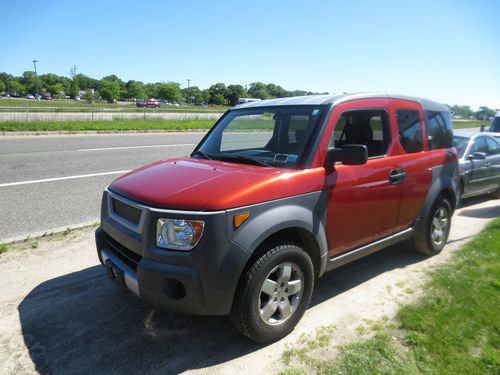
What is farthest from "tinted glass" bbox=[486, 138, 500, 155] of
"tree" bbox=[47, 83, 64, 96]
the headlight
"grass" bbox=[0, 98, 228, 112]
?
"tree" bbox=[47, 83, 64, 96]

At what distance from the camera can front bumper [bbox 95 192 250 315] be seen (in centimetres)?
242

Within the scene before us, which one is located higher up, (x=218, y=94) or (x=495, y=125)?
(x=218, y=94)

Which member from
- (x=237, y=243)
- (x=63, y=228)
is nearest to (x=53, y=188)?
(x=63, y=228)

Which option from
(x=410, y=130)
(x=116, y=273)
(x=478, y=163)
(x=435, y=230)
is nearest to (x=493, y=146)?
(x=478, y=163)

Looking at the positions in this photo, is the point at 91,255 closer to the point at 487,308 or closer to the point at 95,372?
the point at 95,372

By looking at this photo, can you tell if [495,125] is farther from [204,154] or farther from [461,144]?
[204,154]

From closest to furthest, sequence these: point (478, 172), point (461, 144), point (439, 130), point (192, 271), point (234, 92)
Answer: point (192, 271) < point (439, 130) < point (478, 172) < point (461, 144) < point (234, 92)

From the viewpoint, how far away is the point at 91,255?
4.35m

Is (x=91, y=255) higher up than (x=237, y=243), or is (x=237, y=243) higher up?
(x=237, y=243)

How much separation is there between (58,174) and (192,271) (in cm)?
697

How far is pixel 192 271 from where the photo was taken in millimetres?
2416

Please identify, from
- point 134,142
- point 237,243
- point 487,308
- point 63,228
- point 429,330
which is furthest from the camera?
point 134,142

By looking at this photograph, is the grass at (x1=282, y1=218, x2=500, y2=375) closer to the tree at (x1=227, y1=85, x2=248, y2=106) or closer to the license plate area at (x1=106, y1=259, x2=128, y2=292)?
the license plate area at (x1=106, y1=259, x2=128, y2=292)

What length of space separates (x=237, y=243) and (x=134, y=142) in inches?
518
